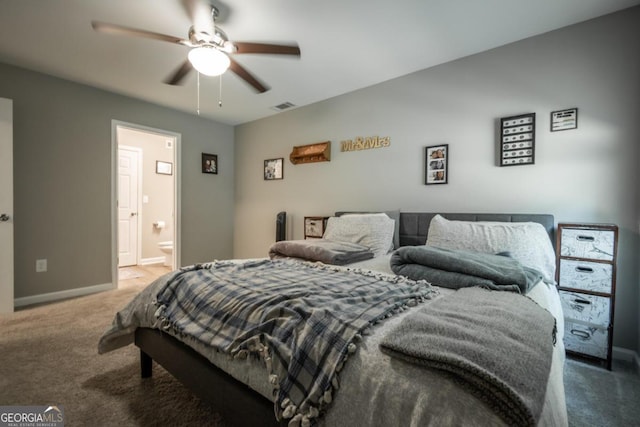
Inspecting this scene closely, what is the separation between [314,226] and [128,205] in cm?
371

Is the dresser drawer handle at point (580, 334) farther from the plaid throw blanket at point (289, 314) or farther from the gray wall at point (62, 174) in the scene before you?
the gray wall at point (62, 174)

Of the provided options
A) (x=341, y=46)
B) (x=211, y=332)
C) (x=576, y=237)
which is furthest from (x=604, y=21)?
(x=211, y=332)

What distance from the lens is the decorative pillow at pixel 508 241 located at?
1.79 meters

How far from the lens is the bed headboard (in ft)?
7.16

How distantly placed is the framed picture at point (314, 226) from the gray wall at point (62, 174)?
2.46 metres

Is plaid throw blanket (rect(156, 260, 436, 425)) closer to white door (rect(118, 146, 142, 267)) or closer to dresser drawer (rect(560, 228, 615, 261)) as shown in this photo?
dresser drawer (rect(560, 228, 615, 261))

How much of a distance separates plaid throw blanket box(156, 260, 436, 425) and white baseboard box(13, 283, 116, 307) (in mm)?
2708

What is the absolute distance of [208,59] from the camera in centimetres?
192

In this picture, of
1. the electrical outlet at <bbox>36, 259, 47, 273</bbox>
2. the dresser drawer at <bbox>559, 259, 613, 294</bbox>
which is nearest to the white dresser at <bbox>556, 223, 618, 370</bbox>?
the dresser drawer at <bbox>559, 259, 613, 294</bbox>

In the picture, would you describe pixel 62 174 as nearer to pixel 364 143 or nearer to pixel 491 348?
pixel 364 143

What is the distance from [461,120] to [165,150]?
523 cm

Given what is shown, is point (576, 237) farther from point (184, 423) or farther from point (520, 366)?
point (184, 423)

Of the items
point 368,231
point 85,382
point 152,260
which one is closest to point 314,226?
point 368,231

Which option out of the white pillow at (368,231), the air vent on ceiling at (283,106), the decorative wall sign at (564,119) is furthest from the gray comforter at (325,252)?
the air vent on ceiling at (283,106)
